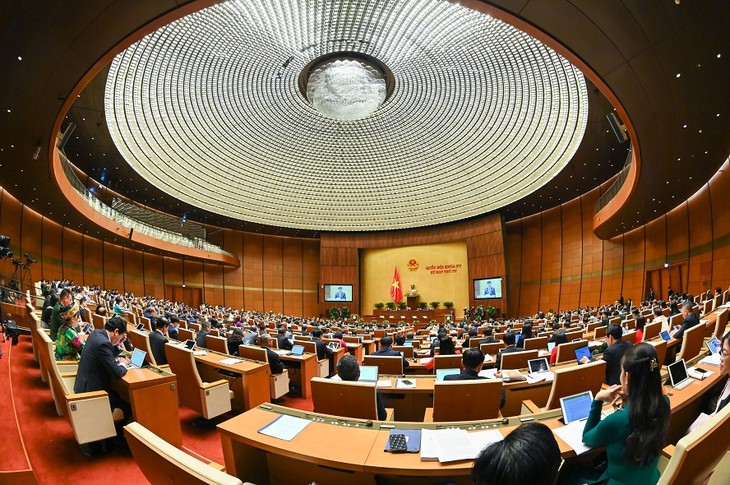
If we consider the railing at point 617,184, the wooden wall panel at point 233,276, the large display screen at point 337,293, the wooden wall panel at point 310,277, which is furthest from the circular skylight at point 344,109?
the large display screen at point 337,293

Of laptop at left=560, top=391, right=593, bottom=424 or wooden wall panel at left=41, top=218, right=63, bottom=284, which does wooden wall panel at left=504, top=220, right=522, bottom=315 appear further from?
wooden wall panel at left=41, top=218, right=63, bottom=284

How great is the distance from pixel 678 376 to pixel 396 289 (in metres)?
26.7

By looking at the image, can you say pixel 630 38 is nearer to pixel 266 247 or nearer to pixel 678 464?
pixel 678 464

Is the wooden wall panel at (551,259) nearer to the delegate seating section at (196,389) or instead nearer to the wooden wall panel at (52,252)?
the delegate seating section at (196,389)

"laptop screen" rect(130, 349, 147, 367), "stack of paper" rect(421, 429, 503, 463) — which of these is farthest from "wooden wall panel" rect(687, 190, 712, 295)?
"laptop screen" rect(130, 349, 147, 367)

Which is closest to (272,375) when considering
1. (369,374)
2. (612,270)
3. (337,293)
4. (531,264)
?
(369,374)

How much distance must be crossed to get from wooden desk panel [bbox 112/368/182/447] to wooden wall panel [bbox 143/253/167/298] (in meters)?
24.6

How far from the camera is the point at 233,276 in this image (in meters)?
30.5

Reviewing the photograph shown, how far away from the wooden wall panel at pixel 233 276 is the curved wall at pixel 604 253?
20.6 m

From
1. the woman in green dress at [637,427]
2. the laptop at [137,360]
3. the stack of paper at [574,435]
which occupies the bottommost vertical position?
the laptop at [137,360]

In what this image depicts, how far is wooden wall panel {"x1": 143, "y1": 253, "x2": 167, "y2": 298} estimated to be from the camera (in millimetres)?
25648

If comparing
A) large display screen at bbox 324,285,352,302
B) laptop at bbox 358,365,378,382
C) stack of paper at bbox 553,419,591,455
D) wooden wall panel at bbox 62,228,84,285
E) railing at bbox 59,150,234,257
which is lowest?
large display screen at bbox 324,285,352,302

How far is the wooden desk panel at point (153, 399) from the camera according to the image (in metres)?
3.76

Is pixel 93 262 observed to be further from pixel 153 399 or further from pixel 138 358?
pixel 153 399
